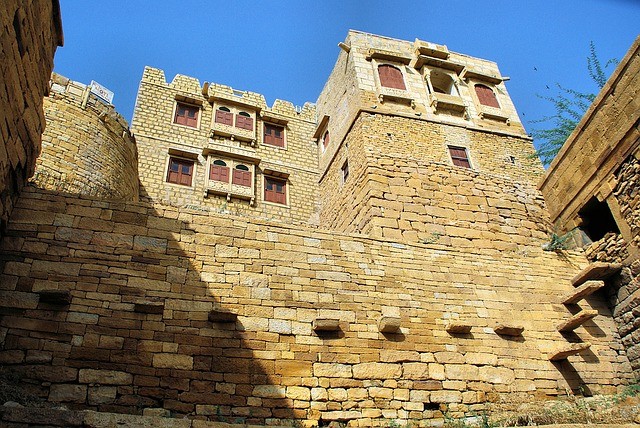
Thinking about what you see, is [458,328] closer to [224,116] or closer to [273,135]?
[273,135]

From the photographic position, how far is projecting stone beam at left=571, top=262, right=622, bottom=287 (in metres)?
9.23

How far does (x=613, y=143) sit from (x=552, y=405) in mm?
5038

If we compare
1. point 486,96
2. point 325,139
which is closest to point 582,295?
point 486,96

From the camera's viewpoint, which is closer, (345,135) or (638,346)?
(638,346)

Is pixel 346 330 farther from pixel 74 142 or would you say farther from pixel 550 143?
pixel 550 143

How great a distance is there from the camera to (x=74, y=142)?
10352mm

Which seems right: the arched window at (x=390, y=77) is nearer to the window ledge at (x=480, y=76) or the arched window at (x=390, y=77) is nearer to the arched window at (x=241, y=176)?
the window ledge at (x=480, y=76)

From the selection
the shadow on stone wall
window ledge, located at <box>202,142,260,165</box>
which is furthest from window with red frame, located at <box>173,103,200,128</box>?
the shadow on stone wall

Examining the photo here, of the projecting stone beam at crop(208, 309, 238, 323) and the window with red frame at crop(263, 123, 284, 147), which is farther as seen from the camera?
the window with red frame at crop(263, 123, 284, 147)

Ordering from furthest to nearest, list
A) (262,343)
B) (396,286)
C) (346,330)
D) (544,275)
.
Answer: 1. (544,275)
2. (396,286)
3. (346,330)
4. (262,343)

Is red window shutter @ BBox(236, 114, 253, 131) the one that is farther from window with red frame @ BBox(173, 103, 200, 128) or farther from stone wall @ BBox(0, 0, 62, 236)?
stone wall @ BBox(0, 0, 62, 236)

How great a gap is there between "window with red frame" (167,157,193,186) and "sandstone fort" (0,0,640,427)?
60 centimetres

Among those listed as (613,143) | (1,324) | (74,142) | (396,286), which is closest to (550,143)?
(613,143)

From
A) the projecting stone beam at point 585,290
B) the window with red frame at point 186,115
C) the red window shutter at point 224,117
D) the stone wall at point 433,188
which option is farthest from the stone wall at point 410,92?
the projecting stone beam at point 585,290
